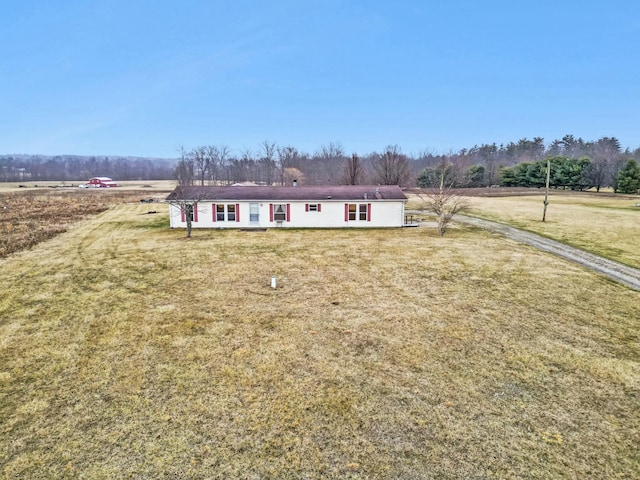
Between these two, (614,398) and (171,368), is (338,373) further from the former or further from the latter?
(614,398)

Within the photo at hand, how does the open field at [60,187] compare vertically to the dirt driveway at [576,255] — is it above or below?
above

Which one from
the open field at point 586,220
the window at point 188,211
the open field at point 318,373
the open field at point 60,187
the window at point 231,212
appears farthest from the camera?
the open field at point 60,187

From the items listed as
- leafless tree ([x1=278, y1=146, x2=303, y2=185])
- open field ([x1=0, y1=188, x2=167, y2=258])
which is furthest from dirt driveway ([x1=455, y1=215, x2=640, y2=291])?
leafless tree ([x1=278, y1=146, x2=303, y2=185])

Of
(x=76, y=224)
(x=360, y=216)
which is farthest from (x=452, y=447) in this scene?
(x=76, y=224)

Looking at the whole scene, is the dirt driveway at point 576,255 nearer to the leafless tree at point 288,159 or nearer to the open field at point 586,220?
the open field at point 586,220

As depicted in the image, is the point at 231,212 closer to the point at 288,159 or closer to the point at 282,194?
the point at 282,194

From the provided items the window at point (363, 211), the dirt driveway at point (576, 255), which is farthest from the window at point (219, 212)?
the dirt driveway at point (576, 255)

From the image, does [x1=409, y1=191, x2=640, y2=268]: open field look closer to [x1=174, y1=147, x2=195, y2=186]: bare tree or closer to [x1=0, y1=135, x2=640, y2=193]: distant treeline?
[x1=0, y1=135, x2=640, y2=193]: distant treeline

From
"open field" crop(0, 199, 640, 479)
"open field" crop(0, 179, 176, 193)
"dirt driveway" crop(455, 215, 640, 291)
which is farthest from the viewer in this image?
"open field" crop(0, 179, 176, 193)
